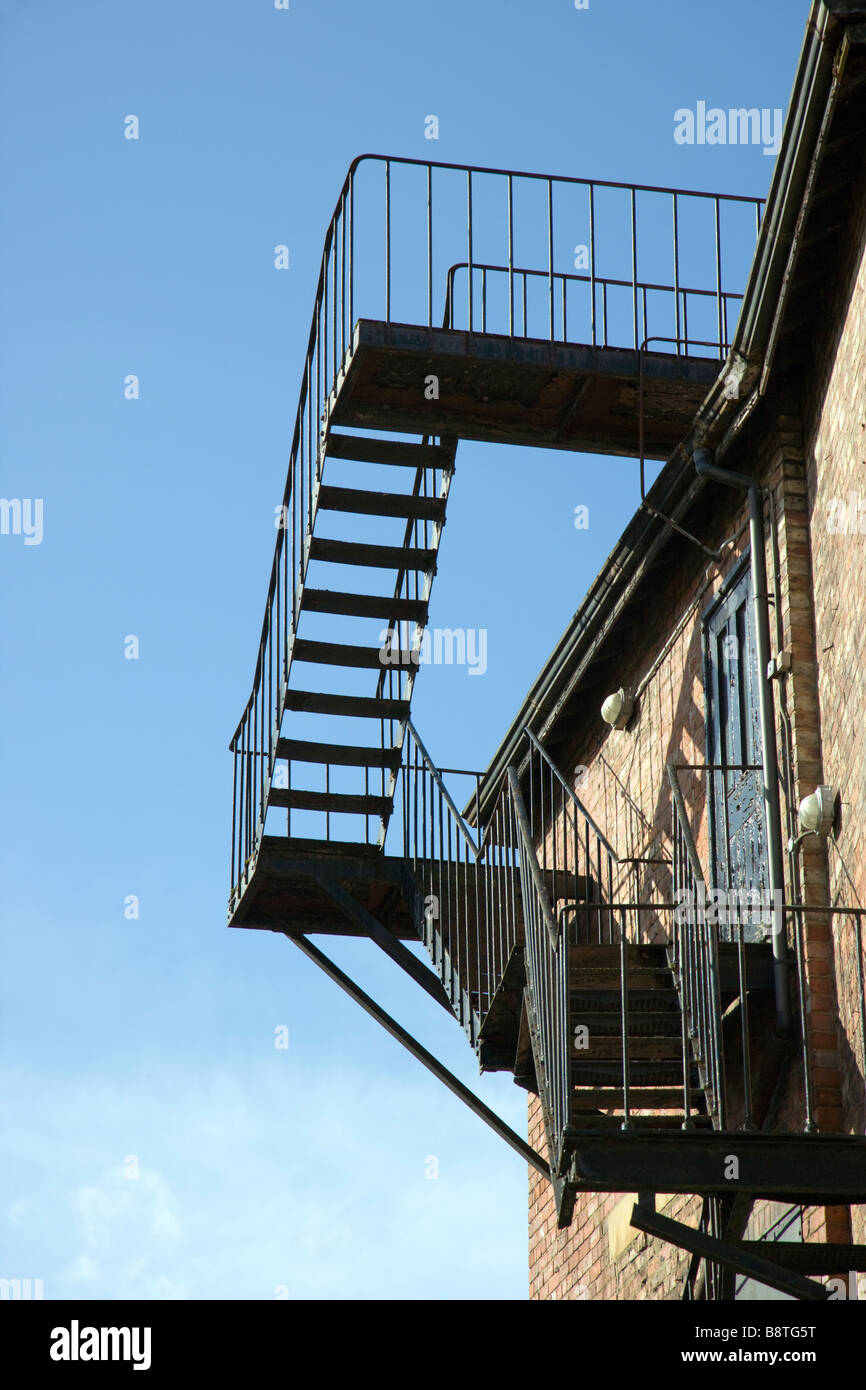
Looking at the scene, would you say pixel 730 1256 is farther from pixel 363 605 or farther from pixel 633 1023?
pixel 363 605

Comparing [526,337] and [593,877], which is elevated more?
[526,337]

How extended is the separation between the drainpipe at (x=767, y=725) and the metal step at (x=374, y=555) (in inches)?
92.7

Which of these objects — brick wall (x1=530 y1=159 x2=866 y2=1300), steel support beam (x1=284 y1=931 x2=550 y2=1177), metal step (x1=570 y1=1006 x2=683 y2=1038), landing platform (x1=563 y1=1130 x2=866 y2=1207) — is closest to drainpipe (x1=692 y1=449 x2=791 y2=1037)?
brick wall (x1=530 y1=159 x2=866 y2=1300)

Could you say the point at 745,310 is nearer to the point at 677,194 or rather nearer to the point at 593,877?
the point at 677,194

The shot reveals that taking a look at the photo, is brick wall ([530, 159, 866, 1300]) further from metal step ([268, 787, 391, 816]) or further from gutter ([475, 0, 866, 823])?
metal step ([268, 787, 391, 816])

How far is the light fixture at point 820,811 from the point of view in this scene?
31.2 ft

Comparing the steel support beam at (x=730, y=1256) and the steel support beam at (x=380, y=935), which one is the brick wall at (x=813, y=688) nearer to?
the steel support beam at (x=730, y=1256)

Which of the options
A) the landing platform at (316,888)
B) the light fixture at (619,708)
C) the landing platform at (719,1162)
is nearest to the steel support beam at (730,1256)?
the landing platform at (719,1162)

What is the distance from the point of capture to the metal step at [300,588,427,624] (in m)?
12.9

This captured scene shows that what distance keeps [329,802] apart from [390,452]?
2852 mm

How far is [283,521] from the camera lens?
13.5m
